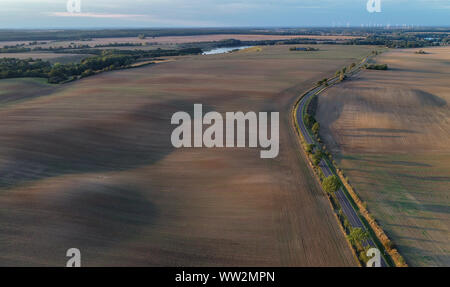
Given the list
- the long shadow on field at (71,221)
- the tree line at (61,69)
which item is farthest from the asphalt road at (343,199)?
the tree line at (61,69)

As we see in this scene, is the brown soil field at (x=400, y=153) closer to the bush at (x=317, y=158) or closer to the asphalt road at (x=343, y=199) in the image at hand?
the asphalt road at (x=343, y=199)

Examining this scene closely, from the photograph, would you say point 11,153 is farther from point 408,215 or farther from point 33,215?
point 408,215

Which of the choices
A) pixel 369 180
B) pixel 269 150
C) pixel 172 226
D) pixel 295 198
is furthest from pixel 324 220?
pixel 269 150

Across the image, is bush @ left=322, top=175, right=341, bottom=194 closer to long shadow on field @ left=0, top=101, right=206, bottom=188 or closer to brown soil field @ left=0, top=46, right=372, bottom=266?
brown soil field @ left=0, top=46, right=372, bottom=266

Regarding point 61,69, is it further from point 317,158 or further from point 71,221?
point 317,158

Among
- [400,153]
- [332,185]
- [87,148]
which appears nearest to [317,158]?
[332,185]

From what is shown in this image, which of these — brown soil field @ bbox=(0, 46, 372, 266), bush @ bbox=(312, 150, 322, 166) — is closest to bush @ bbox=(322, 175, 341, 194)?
brown soil field @ bbox=(0, 46, 372, 266)
